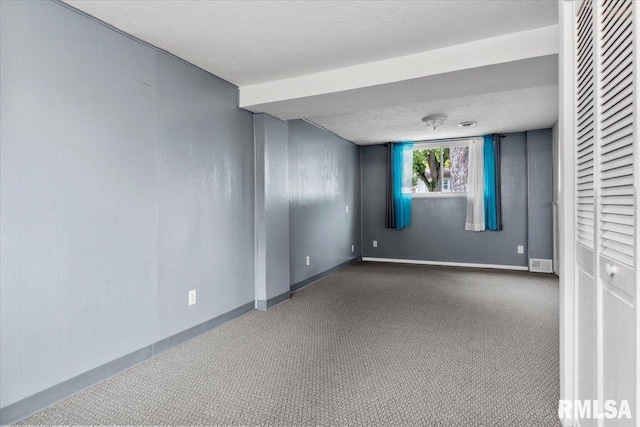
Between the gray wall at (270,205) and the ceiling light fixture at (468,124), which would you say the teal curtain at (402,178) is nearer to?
the ceiling light fixture at (468,124)

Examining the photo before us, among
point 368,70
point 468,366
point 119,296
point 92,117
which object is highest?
point 368,70

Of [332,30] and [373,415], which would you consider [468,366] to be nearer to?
[373,415]

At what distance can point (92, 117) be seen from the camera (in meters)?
2.17

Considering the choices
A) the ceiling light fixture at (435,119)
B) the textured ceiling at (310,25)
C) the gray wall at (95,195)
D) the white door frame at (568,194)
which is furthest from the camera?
the ceiling light fixture at (435,119)

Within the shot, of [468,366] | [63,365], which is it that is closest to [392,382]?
[468,366]

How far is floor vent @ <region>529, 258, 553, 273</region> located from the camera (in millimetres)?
5543

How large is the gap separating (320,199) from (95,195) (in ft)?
11.1

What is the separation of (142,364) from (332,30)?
8.39 ft

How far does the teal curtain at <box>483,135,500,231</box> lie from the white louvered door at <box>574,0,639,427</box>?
4.60 metres

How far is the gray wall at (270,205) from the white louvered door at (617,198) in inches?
113

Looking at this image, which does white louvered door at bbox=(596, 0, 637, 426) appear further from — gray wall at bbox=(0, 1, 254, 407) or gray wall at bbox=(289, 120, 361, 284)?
gray wall at bbox=(289, 120, 361, 284)

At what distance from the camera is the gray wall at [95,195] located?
6.00 feet

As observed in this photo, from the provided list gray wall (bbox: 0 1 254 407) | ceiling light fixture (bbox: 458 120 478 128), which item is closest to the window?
ceiling light fixture (bbox: 458 120 478 128)

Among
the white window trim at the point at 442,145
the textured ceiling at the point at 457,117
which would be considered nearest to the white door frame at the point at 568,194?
the textured ceiling at the point at 457,117
